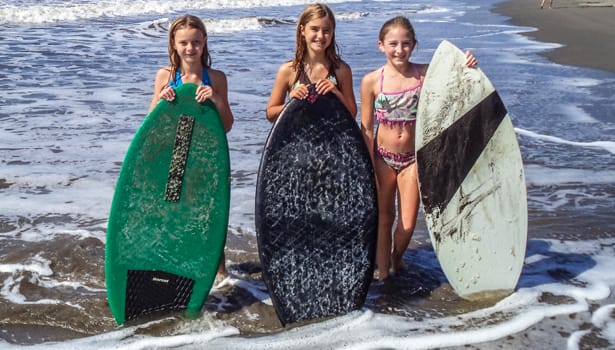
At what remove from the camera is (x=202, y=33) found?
359 cm

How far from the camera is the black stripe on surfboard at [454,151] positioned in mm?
3721

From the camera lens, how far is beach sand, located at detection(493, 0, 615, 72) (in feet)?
38.8

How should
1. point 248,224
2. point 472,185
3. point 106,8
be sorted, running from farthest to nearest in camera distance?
point 106,8 → point 248,224 → point 472,185

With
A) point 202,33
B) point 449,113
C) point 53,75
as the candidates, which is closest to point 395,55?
point 449,113

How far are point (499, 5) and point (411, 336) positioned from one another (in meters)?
21.5

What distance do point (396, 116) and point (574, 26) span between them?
13.4 meters

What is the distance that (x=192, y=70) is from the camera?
363 cm

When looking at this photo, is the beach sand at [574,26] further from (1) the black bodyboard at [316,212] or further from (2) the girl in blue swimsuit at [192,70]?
(2) the girl in blue swimsuit at [192,70]

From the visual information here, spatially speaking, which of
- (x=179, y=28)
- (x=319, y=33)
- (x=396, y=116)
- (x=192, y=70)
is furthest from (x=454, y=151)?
(x=179, y=28)

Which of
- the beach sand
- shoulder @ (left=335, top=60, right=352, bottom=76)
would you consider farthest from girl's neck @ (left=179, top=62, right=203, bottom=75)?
the beach sand

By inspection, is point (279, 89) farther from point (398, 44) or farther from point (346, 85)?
point (398, 44)

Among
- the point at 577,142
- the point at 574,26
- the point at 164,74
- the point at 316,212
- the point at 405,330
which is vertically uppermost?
the point at 164,74

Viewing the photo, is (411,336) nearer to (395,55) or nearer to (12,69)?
(395,55)

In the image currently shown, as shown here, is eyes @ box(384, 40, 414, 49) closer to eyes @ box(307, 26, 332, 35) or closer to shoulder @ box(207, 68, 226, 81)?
eyes @ box(307, 26, 332, 35)
